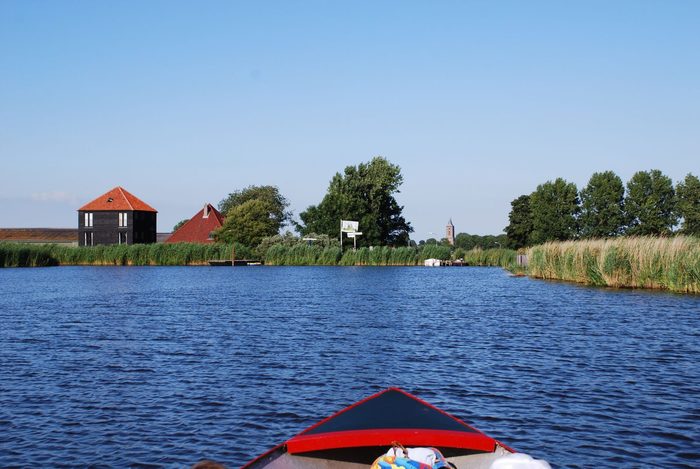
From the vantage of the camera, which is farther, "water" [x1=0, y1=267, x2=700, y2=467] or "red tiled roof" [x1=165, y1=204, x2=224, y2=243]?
"red tiled roof" [x1=165, y1=204, x2=224, y2=243]

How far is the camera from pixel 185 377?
14.9 metres

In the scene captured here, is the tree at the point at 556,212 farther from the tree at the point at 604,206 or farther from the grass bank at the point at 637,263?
the grass bank at the point at 637,263

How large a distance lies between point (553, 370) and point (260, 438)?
25.7ft

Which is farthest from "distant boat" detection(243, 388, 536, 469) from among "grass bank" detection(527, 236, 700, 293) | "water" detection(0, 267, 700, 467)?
"grass bank" detection(527, 236, 700, 293)

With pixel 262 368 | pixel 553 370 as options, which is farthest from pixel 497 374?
pixel 262 368

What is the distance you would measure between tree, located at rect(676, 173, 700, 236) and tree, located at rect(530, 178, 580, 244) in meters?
12.1

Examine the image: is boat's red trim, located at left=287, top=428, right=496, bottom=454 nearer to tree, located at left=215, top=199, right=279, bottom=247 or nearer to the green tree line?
the green tree line

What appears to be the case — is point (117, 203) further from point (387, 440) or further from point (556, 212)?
point (387, 440)

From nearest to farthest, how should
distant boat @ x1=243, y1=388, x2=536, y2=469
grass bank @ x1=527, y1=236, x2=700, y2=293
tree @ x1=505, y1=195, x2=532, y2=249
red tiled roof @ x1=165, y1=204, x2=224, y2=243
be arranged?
distant boat @ x1=243, y1=388, x2=536, y2=469, grass bank @ x1=527, y1=236, x2=700, y2=293, tree @ x1=505, y1=195, x2=532, y2=249, red tiled roof @ x1=165, y1=204, x2=224, y2=243

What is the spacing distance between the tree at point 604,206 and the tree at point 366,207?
2624 cm

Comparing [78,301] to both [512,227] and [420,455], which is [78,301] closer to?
[420,455]

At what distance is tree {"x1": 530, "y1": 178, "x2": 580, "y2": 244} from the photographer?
87.9 m

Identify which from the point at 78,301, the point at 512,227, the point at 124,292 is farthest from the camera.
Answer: the point at 512,227

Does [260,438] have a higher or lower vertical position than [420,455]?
lower
